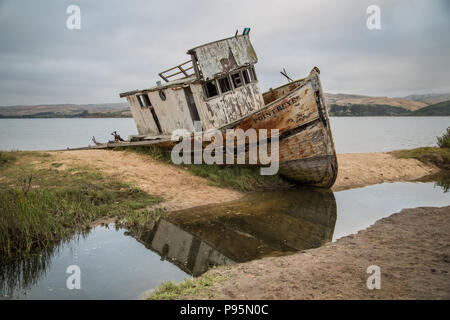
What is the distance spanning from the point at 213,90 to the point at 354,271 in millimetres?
8566

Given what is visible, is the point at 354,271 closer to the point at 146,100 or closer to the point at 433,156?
the point at 146,100

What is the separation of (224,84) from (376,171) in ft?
24.2

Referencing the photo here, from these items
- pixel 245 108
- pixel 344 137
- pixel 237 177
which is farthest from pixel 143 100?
pixel 344 137

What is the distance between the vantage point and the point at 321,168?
31.6 feet

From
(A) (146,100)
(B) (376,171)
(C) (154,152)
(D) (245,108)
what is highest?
(A) (146,100)

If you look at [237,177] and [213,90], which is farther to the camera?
[213,90]

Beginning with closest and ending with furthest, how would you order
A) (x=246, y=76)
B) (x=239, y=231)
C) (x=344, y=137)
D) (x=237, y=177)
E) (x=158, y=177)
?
(x=239, y=231) → (x=158, y=177) → (x=237, y=177) → (x=246, y=76) → (x=344, y=137)

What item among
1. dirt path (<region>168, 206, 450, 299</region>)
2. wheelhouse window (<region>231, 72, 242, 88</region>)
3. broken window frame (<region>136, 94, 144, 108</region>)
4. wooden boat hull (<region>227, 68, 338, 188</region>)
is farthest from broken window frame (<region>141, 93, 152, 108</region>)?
dirt path (<region>168, 206, 450, 299</region>)

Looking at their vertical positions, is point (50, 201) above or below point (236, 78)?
below

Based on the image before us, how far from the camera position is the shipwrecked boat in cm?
897

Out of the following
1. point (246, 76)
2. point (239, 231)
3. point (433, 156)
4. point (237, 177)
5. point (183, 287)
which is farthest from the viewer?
point (433, 156)

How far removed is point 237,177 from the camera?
10.2 meters

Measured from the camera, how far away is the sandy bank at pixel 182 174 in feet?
28.8

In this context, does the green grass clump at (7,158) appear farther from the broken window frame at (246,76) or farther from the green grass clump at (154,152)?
the broken window frame at (246,76)
